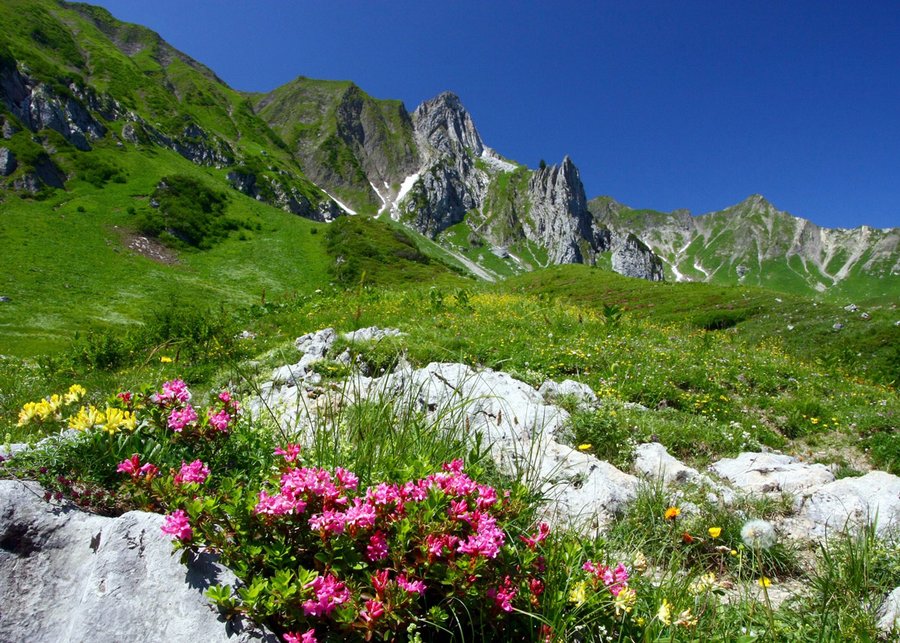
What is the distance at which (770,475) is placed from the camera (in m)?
4.99

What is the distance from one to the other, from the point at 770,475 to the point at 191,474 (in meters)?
5.78

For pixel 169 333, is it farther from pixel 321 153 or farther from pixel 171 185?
pixel 321 153

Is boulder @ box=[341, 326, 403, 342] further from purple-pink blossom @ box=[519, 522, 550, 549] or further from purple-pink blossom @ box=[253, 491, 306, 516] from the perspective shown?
purple-pink blossom @ box=[253, 491, 306, 516]

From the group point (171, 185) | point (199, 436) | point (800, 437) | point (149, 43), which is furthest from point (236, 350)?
point (149, 43)

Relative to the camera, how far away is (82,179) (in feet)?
165

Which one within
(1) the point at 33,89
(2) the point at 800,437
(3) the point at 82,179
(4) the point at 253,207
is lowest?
(2) the point at 800,437

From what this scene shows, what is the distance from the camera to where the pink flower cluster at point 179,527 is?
187 centimetres

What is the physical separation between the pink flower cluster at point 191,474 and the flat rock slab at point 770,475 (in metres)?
5.15

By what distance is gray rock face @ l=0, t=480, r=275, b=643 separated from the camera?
1929 mm

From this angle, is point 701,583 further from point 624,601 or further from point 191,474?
point 191,474

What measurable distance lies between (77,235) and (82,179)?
16.9 meters

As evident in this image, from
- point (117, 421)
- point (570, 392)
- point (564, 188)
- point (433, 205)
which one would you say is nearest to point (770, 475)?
point (570, 392)

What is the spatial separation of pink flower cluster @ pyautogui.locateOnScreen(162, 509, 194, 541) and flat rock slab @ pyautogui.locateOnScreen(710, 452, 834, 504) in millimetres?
5195

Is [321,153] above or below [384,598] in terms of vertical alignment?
above
